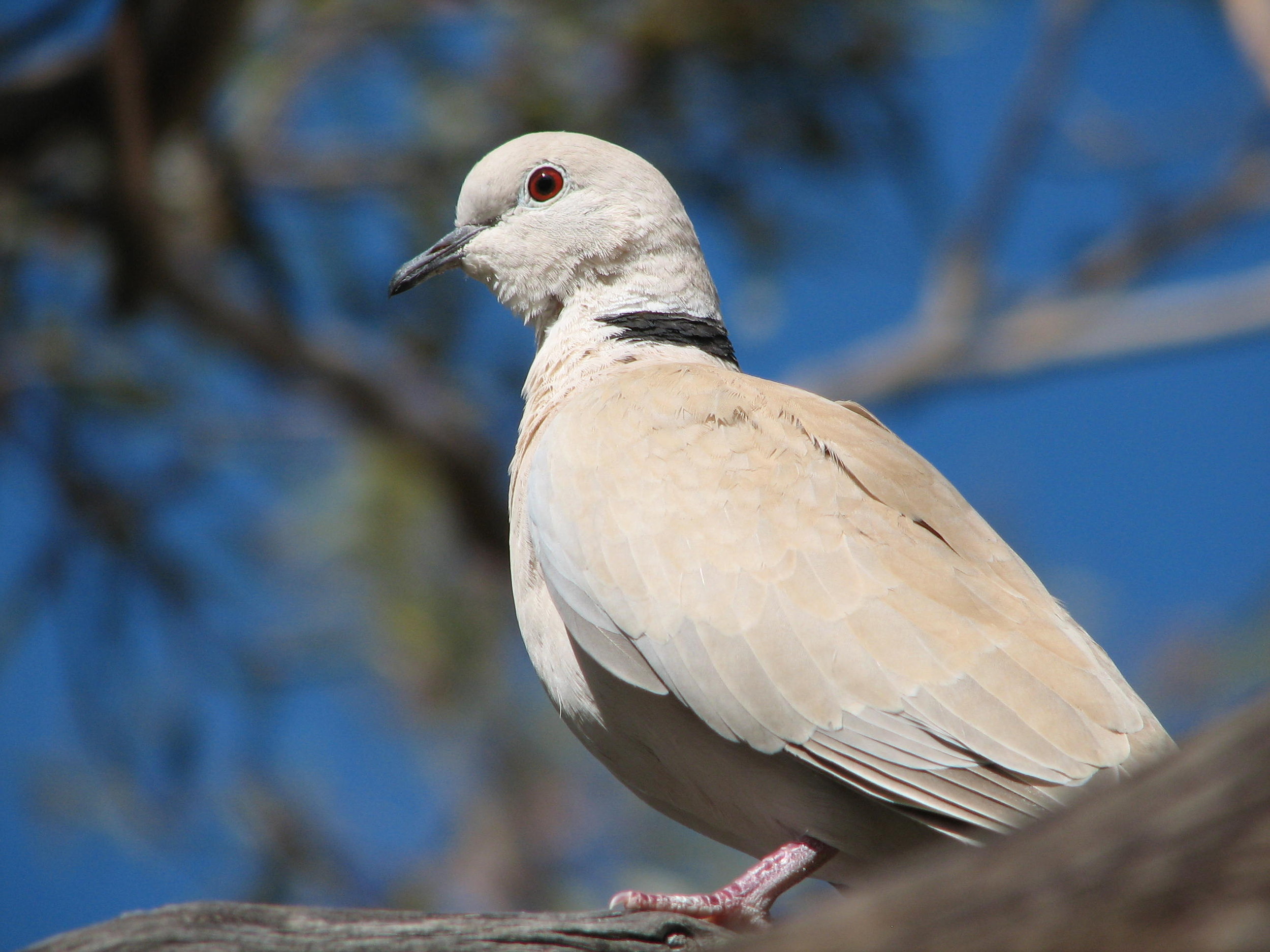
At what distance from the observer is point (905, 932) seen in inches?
30.6

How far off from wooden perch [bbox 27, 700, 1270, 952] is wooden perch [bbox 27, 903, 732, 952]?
1016mm

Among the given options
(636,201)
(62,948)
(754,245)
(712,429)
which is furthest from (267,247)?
(62,948)

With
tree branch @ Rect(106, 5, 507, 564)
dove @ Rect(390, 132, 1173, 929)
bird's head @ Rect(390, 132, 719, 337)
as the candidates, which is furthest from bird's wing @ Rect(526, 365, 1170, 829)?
tree branch @ Rect(106, 5, 507, 564)

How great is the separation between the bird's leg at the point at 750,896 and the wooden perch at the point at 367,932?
0.03 m

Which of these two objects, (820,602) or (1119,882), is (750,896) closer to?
(820,602)

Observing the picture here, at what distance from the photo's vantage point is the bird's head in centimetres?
271

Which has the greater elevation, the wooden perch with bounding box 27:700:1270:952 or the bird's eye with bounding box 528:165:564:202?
the bird's eye with bounding box 528:165:564:202

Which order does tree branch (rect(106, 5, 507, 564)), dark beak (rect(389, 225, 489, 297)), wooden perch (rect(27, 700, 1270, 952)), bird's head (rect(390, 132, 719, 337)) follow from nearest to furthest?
wooden perch (rect(27, 700, 1270, 952))
bird's head (rect(390, 132, 719, 337))
dark beak (rect(389, 225, 489, 297))
tree branch (rect(106, 5, 507, 564))

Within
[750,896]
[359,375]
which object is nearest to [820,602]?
[750,896]

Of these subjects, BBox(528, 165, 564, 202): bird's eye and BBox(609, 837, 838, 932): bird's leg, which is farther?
BBox(528, 165, 564, 202): bird's eye

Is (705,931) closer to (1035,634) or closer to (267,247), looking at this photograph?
(1035,634)

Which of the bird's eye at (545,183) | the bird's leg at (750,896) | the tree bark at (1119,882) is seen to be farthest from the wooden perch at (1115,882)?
the bird's eye at (545,183)

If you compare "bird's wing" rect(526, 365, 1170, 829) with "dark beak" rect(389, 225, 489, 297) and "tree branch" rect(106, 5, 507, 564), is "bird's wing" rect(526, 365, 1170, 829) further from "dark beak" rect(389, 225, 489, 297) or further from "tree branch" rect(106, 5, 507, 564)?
"tree branch" rect(106, 5, 507, 564)

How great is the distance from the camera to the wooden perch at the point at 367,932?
1732mm
